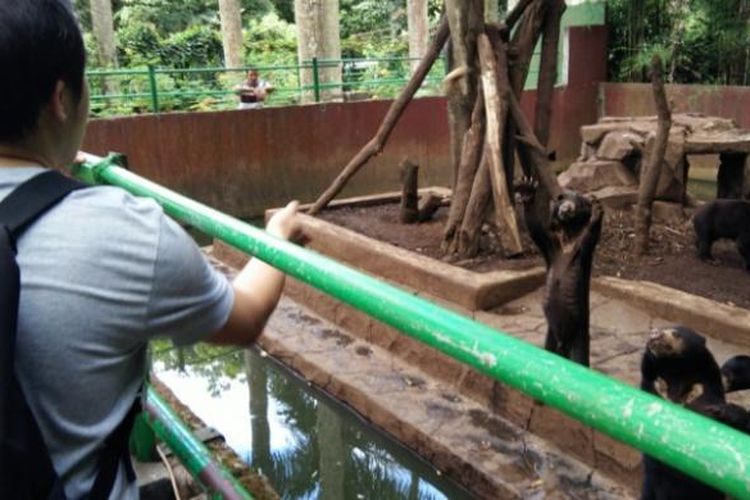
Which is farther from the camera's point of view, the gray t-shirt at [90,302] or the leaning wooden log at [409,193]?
the leaning wooden log at [409,193]

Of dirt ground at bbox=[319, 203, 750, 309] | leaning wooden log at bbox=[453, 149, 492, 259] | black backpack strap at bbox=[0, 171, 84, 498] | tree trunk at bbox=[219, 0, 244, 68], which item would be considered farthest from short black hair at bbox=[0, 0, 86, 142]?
tree trunk at bbox=[219, 0, 244, 68]

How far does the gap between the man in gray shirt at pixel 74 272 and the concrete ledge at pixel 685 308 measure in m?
3.95

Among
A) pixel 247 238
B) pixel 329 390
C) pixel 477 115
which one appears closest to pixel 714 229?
pixel 477 115

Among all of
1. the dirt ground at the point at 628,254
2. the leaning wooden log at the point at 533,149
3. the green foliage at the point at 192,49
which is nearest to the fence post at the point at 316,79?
the dirt ground at the point at 628,254

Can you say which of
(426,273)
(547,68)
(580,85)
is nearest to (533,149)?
(547,68)

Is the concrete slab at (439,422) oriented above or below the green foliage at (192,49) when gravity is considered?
below

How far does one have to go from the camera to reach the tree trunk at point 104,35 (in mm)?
13414

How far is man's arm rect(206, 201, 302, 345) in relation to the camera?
1.16m

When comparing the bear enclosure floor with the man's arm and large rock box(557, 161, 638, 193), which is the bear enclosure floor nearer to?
the man's arm

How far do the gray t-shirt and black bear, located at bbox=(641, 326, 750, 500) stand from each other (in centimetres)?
169

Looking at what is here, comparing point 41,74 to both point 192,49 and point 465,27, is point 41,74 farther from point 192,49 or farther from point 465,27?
point 192,49

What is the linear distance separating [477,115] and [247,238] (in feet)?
15.9

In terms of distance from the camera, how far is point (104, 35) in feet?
44.3

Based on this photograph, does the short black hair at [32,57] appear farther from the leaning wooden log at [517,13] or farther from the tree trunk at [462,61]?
the leaning wooden log at [517,13]
